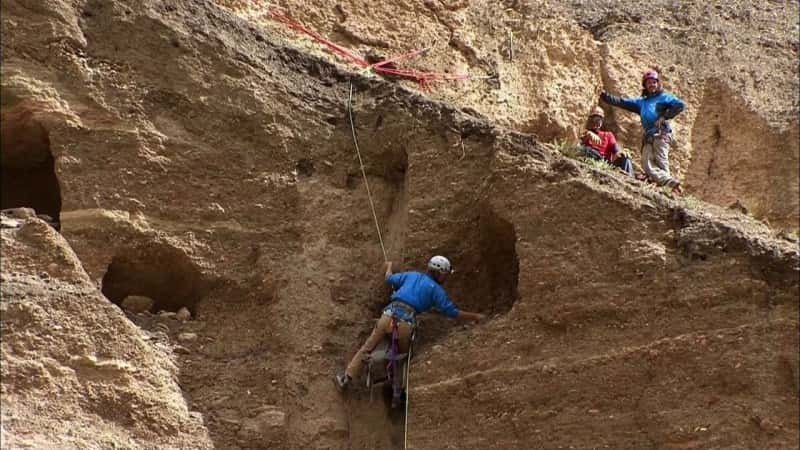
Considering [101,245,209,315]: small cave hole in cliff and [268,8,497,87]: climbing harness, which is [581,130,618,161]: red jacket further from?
[101,245,209,315]: small cave hole in cliff

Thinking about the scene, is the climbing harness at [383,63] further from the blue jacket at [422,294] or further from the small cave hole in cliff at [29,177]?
the blue jacket at [422,294]

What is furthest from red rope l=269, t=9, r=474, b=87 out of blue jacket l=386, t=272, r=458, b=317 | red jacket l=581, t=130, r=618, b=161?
blue jacket l=386, t=272, r=458, b=317

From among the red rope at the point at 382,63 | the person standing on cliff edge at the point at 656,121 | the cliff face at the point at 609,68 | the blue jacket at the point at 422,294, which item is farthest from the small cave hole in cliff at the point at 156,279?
the person standing on cliff edge at the point at 656,121

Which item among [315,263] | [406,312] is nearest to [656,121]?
[406,312]

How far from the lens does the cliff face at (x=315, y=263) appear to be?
11609 mm

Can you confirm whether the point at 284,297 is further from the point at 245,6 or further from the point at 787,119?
the point at 787,119

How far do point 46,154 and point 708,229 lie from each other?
19.9 ft

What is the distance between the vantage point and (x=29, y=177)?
13.6m

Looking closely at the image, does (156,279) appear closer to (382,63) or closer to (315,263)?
(315,263)

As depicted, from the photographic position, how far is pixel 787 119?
52.6ft

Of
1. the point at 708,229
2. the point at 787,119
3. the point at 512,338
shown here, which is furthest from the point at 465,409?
the point at 787,119

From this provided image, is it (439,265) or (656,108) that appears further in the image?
(656,108)

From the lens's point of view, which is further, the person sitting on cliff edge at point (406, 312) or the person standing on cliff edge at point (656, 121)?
the person standing on cliff edge at point (656, 121)

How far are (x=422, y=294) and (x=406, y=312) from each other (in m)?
0.21
